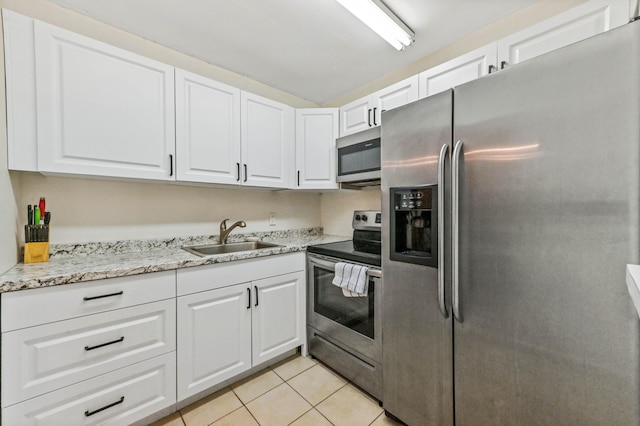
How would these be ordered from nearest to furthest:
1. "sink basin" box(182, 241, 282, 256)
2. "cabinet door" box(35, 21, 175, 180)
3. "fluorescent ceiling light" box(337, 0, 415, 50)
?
"cabinet door" box(35, 21, 175, 180)
"fluorescent ceiling light" box(337, 0, 415, 50)
"sink basin" box(182, 241, 282, 256)

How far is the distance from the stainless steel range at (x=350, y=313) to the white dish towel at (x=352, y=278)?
29mm

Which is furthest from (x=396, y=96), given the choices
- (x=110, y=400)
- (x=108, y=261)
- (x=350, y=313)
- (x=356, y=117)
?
(x=110, y=400)

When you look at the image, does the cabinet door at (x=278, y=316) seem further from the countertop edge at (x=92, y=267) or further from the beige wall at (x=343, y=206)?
the beige wall at (x=343, y=206)

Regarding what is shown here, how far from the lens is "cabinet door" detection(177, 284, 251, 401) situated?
148cm

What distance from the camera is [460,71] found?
5.28 ft

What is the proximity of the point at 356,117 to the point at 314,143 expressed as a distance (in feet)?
1.44

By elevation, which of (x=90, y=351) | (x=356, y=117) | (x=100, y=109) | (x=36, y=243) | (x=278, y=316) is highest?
(x=356, y=117)

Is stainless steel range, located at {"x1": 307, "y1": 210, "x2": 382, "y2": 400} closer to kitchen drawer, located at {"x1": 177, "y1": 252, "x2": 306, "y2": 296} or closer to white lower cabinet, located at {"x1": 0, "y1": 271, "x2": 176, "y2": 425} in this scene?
kitchen drawer, located at {"x1": 177, "y1": 252, "x2": 306, "y2": 296}

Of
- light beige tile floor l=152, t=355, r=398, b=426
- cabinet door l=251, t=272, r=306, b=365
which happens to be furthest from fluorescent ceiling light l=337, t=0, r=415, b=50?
light beige tile floor l=152, t=355, r=398, b=426

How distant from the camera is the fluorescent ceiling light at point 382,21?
1452 millimetres

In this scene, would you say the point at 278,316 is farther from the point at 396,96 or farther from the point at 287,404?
the point at 396,96

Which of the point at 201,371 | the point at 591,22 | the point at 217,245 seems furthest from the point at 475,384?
the point at 217,245

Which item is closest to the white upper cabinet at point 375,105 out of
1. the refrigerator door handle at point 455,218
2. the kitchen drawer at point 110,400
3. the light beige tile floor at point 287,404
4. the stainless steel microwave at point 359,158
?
the stainless steel microwave at point 359,158

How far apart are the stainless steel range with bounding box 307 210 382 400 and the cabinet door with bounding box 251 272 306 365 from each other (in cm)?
9
